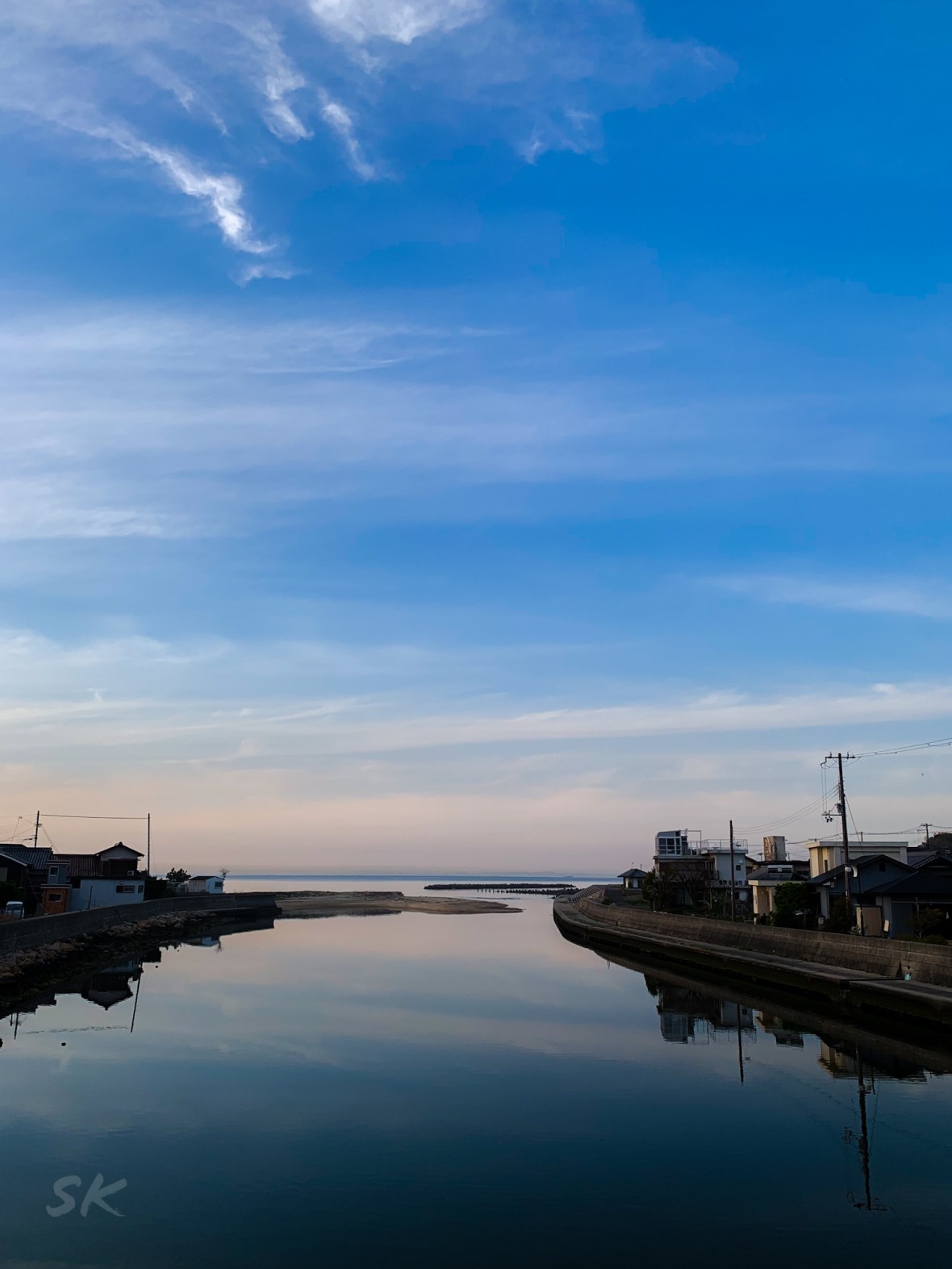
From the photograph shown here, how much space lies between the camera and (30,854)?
229 feet

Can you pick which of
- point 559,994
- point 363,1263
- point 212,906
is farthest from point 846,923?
point 212,906

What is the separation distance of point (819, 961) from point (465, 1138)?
82.7ft

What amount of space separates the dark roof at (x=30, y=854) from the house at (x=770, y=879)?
53.1 meters

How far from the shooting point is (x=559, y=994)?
42344 mm

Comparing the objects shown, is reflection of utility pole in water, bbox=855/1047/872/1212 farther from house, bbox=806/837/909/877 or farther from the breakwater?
house, bbox=806/837/909/877

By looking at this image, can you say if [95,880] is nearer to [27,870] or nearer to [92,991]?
[27,870]

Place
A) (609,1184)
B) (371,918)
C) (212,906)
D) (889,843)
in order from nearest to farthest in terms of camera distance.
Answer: (609,1184), (889,843), (212,906), (371,918)

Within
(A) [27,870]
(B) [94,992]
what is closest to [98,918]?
(A) [27,870]

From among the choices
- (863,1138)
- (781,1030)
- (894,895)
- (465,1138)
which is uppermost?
(894,895)

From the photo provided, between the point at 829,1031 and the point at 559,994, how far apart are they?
14.8 m

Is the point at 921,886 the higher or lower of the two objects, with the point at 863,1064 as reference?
higher

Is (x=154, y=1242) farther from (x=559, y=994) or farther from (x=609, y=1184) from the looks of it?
(x=559, y=994)

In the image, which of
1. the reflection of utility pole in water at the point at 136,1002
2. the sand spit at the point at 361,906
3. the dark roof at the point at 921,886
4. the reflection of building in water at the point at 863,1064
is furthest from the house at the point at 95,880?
the reflection of building in water at the point at 863,1064

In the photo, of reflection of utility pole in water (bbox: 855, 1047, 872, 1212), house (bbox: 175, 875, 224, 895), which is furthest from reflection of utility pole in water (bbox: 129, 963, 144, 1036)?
house (bbox: 175, 875, 224, 895)
